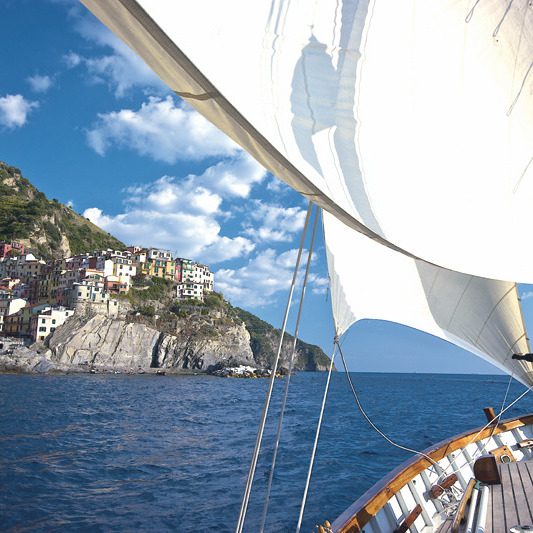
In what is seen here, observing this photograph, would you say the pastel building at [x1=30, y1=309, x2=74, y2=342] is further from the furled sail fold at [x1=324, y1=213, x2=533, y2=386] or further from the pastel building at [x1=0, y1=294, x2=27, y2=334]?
the furled sail fold at [x1=324, y1=213, x2=533, y2=386]

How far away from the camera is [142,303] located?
85250mm

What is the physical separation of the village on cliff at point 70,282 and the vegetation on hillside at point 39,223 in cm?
513

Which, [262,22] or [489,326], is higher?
[262,22]

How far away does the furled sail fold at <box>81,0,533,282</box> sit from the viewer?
5.17 ft

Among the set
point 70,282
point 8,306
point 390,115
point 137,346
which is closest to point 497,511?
point 390,115

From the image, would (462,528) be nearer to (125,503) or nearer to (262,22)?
(262,22)

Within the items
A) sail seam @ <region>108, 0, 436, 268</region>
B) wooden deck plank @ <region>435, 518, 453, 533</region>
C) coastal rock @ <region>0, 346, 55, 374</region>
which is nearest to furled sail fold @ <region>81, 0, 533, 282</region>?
sail seam @ <region>108, 0, 436, 268</region>

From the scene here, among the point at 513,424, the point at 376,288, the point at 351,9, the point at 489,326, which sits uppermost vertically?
the point at 351,9

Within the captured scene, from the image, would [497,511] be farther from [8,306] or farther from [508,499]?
[8,306]

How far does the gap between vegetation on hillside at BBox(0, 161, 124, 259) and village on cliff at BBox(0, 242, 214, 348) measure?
5134mm

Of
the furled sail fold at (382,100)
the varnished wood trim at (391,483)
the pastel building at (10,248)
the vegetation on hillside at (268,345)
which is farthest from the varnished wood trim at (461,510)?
the vegetation on hillside at (268,345)

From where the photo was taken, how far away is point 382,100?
8.11ft

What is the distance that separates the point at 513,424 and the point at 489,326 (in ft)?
7.87

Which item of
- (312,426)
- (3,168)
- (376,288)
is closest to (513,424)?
(376,288)
